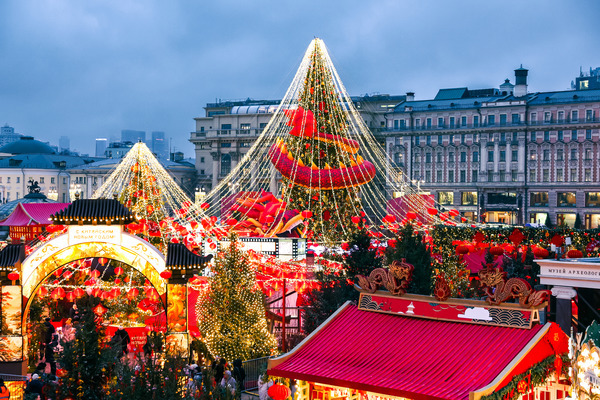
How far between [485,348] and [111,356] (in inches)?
308

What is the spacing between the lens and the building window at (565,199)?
243 feet

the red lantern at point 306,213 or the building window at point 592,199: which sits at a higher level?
the building window at point 592,199

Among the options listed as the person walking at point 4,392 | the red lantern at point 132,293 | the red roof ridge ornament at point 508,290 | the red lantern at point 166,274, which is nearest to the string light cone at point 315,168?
the red lantern at point 132,293

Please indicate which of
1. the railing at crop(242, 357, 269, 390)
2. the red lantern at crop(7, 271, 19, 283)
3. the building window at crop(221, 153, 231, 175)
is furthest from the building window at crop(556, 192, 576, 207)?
the red lantern at crop(7, 271, 19, 283)

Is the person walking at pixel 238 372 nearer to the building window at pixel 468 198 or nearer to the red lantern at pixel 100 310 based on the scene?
the red lantern at pixel 100 310

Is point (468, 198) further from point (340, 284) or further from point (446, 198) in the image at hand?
point (340, 284)

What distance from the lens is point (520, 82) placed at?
76.8 m

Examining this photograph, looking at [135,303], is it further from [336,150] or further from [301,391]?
[301,391]

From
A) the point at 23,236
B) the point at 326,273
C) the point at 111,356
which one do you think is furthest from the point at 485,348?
the point at 23,236

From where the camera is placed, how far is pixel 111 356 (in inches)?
614

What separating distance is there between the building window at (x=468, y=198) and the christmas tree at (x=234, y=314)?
60869mm

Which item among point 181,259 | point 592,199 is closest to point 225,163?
point 592,199

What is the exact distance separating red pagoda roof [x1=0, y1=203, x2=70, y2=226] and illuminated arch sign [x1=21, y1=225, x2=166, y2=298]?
2002cm

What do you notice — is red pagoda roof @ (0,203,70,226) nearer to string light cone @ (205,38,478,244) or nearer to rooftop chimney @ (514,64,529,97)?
string light cone @ (205,38,478,244)
